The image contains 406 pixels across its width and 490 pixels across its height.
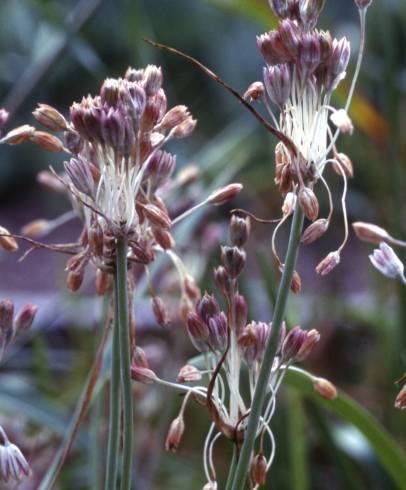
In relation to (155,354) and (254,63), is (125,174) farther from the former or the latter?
(254,63)

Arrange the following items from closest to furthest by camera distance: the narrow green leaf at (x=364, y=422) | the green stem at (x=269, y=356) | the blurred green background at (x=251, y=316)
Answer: the green stem at (x=269, y=356), the narrow green leaf at (x=364, y=422), the blurred green background at (x=251, y=316)

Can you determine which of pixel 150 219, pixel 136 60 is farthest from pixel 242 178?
pixel 150 219

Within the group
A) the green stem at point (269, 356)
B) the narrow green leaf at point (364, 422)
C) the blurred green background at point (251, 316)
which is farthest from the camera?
the blurred green background at point (251, 316)

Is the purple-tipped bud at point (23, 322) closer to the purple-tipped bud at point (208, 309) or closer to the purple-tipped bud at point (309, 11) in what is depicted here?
the purple-tipped bud at point (208, 309)

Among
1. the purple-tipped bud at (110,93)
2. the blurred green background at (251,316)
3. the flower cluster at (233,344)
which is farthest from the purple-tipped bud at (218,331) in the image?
the blurred green background at (251,316)

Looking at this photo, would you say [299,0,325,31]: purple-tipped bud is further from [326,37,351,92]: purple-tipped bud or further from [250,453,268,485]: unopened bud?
[250,453,268,485]: unopened bud
